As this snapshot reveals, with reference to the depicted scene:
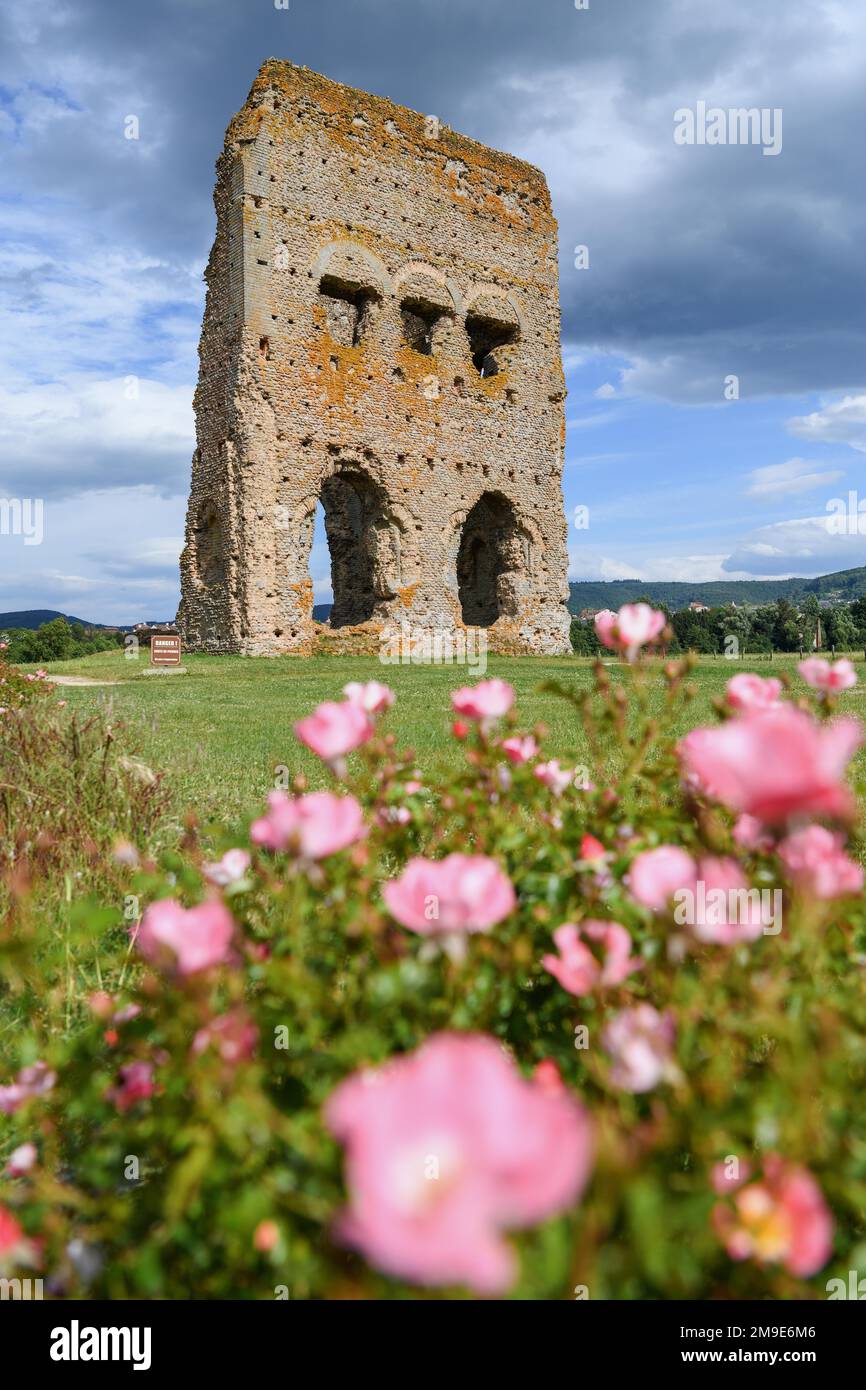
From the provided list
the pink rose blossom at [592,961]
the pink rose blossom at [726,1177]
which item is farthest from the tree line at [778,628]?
the pink rose blossom at [726,1177]

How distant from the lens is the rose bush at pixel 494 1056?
2.15 feet

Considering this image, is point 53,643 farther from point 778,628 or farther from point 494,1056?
point 778,628

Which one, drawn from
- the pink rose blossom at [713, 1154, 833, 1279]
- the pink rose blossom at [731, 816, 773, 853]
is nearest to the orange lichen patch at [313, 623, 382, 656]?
the pink rose blossom at [731, 816, 773, 853]

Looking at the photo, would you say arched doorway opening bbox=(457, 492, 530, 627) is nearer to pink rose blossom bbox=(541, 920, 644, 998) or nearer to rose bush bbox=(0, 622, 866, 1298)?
rose bush bbox=(0, 622, 866, 1298)

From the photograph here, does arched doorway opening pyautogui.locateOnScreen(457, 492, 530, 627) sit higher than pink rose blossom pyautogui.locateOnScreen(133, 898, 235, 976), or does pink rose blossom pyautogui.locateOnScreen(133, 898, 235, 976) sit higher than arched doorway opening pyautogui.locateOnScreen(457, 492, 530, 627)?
arched doorway opening pyautogui.locateOnScreen(457, 492, 530, 627)

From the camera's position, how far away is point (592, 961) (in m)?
1.32

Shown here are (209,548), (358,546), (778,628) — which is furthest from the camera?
(778,628)

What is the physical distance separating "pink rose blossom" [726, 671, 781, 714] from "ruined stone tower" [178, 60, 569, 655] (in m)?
18.0

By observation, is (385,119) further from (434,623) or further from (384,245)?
(434,623)

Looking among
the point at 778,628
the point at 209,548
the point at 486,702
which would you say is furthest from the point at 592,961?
the point at 778,628

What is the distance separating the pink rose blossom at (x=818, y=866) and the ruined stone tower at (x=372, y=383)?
18540mm

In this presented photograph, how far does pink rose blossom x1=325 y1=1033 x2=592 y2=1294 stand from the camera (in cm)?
60

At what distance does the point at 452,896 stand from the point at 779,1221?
18.7 inches
